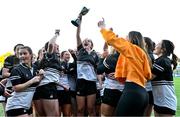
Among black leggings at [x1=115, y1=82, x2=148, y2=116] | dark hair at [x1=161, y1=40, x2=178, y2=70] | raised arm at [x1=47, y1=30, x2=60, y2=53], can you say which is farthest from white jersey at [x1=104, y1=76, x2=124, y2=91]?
black leggings at [x1=115, y1=82, x2=148, y2=116]

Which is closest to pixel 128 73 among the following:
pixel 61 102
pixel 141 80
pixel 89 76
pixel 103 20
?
pixel 141 80

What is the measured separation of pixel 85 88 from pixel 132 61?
9.63 ft

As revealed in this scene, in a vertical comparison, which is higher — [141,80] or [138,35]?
[138,35]

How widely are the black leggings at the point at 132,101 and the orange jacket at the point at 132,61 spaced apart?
9 centimetres

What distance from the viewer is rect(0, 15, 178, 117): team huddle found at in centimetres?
472

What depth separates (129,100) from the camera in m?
4.54

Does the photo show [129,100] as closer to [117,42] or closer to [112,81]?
[117,42]

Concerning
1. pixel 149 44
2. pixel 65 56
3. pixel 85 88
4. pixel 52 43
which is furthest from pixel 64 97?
pixel 149 44

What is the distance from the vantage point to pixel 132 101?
4.53 metres

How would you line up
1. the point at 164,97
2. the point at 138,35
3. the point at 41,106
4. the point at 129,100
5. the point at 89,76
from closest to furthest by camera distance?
the point at 129,100, the point at 138,35, the point at 164,97, the point at 41,106, the point at 89,76

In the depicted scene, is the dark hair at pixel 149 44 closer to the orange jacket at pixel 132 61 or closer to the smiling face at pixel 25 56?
the orange jacket at pixel 132 61

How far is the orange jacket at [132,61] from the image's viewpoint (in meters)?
4.68

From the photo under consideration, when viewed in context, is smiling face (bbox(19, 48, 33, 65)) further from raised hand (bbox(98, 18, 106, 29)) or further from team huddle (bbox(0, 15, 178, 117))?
raised hand (bbox(98, 18, 106, 29))

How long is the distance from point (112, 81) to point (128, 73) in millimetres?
1478
